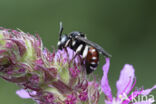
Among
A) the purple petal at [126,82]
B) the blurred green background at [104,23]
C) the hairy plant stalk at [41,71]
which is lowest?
the hairy plant stalk at [41,71]

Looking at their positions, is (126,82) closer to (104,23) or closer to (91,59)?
(91,59)

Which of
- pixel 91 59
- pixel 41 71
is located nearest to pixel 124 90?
pixel 91 59

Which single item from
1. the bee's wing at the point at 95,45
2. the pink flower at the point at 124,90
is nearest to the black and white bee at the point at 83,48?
the bee's wing at the point at 95,45

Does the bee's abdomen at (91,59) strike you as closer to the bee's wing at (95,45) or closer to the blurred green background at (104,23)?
the bee's wing at (95,45)

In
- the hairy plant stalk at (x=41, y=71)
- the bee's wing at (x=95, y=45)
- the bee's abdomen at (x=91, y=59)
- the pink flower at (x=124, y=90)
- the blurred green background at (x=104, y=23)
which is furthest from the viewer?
the blurred green background at (x=104, y=23)

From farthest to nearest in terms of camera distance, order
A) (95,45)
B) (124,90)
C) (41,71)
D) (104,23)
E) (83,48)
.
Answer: (104,23) → (124,90) → (83,48) → (95,45) → (41,71)

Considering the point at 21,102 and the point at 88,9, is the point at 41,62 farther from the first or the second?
the point at 88,9

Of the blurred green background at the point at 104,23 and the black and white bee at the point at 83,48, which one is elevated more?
the blurred green background at the point at 104,23

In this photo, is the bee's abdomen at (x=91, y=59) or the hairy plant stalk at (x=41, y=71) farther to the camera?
the bee's abdomen at (x=91, y=59)

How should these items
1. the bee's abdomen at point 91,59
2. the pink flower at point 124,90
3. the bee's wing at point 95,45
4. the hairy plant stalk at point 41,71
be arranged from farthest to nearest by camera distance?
the pink flower at point 124,90 < the bee's abdomen at point 91,59 < the bee's wing at point 95,45 < the hairy plant stalk at point 41,71
